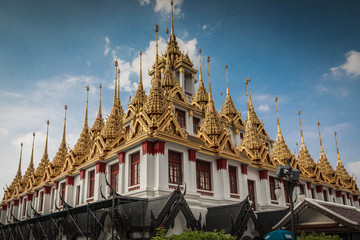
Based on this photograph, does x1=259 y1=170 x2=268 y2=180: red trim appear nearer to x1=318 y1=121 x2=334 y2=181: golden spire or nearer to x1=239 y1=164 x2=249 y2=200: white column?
x1=239 y1=164 x2=249 y2=200: white column

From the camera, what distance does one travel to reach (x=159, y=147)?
61.3 ft

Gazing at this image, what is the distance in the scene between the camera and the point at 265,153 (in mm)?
27781

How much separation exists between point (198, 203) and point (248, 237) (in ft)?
11.7

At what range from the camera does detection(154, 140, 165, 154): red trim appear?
1867 centimetres

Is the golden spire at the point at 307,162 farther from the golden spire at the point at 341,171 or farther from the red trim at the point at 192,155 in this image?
the red trim at the point at 192,155

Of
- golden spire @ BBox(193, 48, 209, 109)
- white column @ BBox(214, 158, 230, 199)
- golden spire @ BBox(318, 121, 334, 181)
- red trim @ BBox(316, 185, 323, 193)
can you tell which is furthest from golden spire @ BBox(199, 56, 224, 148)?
golden spire @ BBox(318, 121, 334, 181)

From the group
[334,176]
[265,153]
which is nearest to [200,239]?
[265,153]

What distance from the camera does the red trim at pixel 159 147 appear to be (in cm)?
1867

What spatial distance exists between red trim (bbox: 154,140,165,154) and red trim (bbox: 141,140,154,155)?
22 centimetres

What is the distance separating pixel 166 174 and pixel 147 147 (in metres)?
1.83

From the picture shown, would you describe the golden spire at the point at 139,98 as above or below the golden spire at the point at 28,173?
above

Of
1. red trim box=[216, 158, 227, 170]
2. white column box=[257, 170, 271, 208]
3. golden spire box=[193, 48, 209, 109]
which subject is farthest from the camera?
golden spire box=[193, 48, 209, 109]

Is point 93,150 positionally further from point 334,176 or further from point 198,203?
point 334,176

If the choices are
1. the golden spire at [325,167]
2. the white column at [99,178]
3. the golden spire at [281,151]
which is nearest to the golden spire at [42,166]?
the white column at [99,178]
